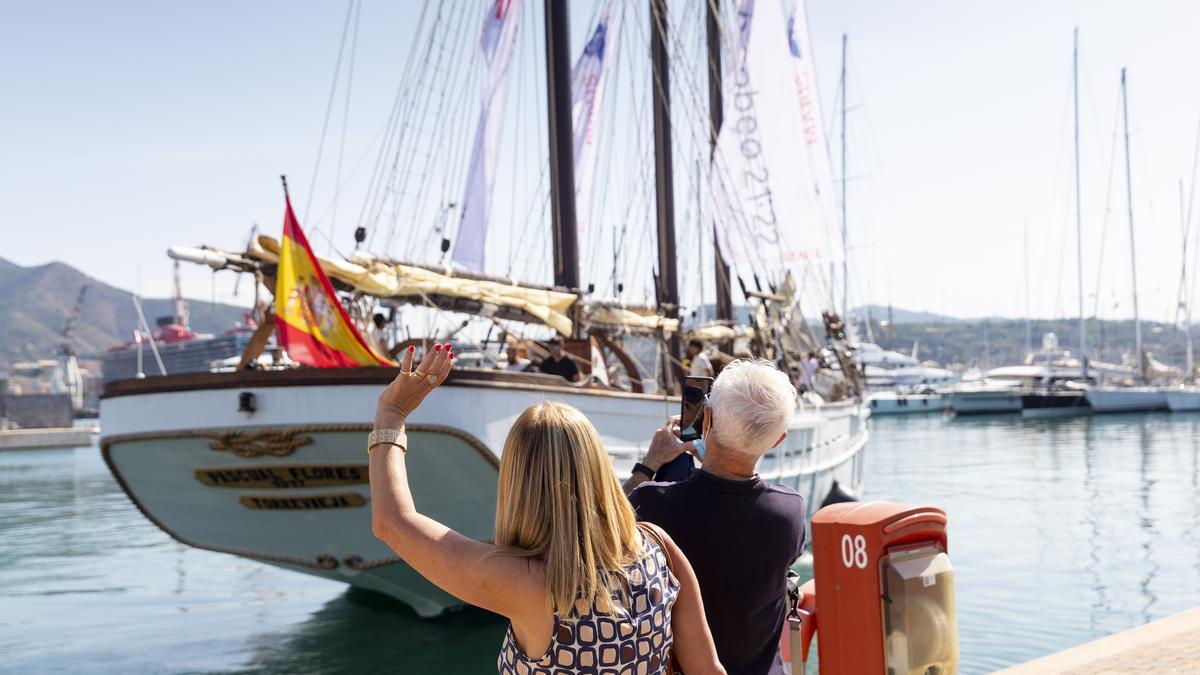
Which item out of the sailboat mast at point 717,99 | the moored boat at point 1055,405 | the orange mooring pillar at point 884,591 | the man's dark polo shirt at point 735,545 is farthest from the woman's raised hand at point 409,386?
the moored boat at point 1055,405

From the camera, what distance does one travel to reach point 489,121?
736 inches

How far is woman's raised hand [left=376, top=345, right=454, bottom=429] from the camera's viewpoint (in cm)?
280

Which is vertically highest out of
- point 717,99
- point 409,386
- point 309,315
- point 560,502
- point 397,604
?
point 717,99

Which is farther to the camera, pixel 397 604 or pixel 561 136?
pixel 561 136

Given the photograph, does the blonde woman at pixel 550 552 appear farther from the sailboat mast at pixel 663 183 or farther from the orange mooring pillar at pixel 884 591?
the sailboat mast at pixel 663 183

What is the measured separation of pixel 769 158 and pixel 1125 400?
5013 centimetres

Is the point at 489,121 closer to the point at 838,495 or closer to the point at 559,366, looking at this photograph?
the point at 559,366

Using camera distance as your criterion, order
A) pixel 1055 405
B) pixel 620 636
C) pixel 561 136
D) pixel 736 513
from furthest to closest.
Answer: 1. pixel 1055 405
2. pixel 561 136
3. pixel 736 513
4. pixel 620 636

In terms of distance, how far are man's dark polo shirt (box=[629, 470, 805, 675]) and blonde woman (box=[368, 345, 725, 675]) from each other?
572 millimetres

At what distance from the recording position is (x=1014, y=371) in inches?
3568

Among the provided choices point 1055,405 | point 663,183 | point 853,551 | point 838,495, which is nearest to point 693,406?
point 853,551

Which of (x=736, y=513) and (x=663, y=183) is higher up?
(x=663, y=183)

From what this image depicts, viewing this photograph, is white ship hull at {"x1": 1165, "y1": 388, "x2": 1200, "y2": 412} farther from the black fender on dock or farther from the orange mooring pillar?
the orange mooring pillar

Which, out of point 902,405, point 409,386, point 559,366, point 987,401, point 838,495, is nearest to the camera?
point 409,386
